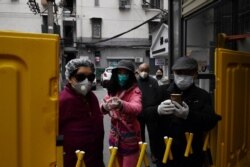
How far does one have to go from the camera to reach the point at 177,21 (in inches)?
280

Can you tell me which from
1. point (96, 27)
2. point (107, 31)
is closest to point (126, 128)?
point (107, 31)

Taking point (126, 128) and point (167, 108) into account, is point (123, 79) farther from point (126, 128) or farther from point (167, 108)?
point (167, 108)

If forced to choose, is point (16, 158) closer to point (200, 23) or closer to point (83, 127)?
point (83, 127)

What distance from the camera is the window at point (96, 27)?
3566 cm

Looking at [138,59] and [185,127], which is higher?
[138,59]

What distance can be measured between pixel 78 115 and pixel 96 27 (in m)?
33.1

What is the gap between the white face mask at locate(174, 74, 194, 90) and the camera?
325 cm

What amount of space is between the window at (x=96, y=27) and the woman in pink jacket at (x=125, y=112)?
3210 cm

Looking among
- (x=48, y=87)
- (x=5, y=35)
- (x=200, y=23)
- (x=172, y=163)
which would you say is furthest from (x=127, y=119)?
(x=200, y=23)

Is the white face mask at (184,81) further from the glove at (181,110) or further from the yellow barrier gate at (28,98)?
the yellow barrier gate at (28,98)

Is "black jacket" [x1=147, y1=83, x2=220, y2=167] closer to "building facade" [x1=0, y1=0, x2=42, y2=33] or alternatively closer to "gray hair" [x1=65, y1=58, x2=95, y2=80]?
"gray hair" [x1=65, y1=58, x2=95, y2=80]

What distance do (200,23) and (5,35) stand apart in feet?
16.5

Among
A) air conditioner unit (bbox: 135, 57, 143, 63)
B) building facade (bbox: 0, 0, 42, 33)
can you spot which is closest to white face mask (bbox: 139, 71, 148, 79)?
air conditioner unit (bbox: 135, 57, 143, 63)

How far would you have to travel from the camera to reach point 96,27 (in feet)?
117
